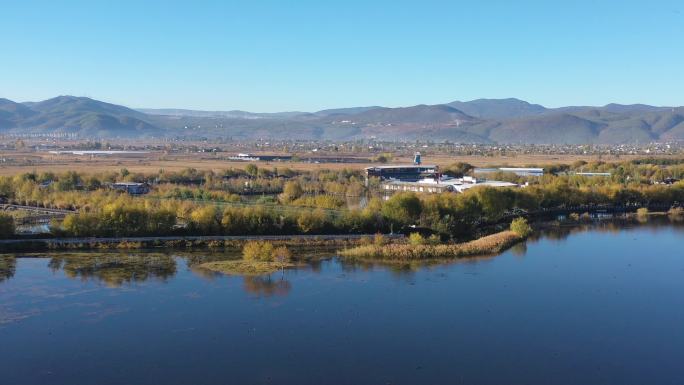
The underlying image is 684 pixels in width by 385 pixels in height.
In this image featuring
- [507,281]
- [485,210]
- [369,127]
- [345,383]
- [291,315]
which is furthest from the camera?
[369,127]

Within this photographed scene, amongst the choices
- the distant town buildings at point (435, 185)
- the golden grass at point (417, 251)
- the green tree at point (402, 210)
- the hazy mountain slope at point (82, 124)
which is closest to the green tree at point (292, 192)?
the distant town buildings at point (435, 185)

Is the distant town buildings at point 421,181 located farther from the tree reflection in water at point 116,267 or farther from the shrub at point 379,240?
the tree reflection in water at point 116,267

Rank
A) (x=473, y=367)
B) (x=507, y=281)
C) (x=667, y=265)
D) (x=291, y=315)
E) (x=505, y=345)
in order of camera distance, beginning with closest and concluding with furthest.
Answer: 1. (x=473, y=367)
2. (x=505, y=345)
3. (x=291, y=315)
4. (x=507, y=281)
5. (x=667, y=265)

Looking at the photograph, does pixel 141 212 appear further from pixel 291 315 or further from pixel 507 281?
pixel 507 281

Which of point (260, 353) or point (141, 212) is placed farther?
point (141, 212)

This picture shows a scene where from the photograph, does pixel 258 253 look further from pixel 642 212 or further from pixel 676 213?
pixel 676 213

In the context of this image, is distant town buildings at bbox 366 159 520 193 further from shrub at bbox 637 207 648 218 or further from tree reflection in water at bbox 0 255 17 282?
tree reflection in water at bbox 0 255 17 282

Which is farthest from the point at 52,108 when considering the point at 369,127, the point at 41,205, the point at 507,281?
the point at 507,281

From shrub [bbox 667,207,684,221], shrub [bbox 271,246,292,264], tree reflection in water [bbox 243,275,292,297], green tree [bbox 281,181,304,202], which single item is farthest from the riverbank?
shrub [bbox 667,207,684,221]
